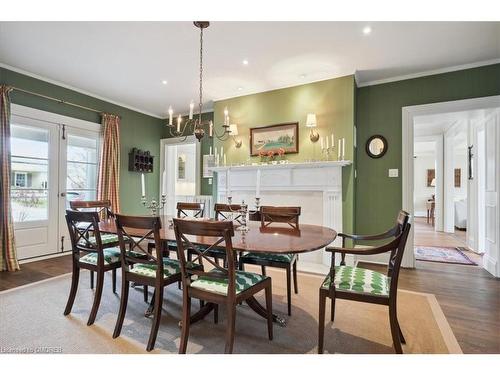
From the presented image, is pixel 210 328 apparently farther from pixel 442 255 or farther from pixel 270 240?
pixel 442 255

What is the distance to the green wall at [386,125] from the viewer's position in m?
3.48

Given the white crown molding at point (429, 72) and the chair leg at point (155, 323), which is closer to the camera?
the chair leg at point (155, 323)

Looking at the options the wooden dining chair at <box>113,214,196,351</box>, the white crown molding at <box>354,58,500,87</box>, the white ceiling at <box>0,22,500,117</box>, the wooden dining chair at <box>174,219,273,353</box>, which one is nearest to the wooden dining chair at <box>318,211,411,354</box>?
the wooden dining chair at <box>174,219,273,353</box>

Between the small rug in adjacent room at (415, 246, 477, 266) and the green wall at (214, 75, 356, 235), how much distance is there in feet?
5.13

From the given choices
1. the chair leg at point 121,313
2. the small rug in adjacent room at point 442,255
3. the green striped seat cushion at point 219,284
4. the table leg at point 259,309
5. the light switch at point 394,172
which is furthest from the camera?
the small rug in adjacent room at point 442,255

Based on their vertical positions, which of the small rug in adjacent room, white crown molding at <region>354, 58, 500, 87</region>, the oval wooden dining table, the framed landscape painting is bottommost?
the small rug in adjacent room

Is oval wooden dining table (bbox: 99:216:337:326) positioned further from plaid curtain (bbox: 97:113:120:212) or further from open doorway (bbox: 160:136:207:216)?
open doorway (bbox: 160:136:207:216)

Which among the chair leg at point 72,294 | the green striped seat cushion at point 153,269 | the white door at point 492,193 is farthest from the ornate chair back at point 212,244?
the white door at point 492,193

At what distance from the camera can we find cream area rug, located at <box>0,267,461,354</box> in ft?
5.80

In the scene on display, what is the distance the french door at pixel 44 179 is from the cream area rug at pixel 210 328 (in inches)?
56.5

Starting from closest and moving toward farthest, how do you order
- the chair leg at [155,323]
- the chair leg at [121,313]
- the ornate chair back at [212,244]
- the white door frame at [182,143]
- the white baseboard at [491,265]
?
the ornate chair back at [212,244] → the chair leg at [155,323] → the chair leg at [121,313] → the white baseboard at [491,265] → the white door frame at [182,143]

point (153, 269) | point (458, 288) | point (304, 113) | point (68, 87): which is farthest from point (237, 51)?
point (458, 288)

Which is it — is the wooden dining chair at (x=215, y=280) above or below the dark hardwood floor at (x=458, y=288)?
above

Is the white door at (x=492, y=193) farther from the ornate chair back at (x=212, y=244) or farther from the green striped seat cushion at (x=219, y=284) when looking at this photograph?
the ornate chair back at (x=212, y=244)
